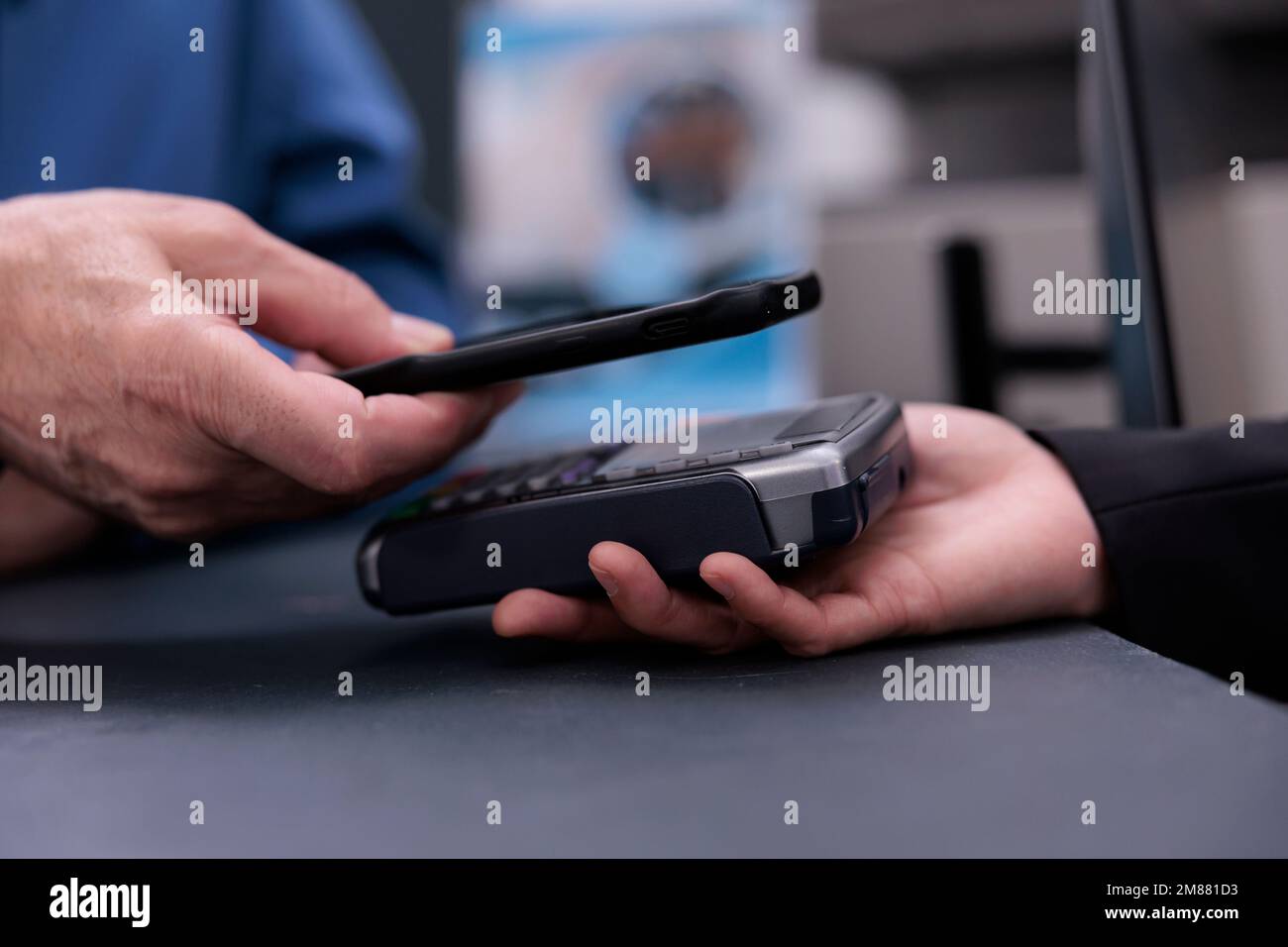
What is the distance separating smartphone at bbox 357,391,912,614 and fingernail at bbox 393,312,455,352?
0.08 meters

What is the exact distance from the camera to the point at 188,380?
1.27ft

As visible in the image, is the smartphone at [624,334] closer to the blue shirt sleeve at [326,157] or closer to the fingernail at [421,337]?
the fingernail at [421,337]

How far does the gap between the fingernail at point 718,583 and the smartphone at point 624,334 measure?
81mm

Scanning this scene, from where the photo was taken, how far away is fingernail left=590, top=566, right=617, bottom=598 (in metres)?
0.34

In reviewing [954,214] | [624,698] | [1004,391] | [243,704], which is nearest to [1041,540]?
[624,698]

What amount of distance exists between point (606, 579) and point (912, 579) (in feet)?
0.37

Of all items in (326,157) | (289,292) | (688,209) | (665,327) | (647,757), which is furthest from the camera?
(688,209)

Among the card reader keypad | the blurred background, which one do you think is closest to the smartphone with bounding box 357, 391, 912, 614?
the card reader keypad

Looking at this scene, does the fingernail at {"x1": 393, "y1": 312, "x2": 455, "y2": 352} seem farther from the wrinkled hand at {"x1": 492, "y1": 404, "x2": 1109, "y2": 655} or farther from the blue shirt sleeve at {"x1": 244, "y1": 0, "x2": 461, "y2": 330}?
the blue shirt sleeve at {"x1": 244, "y1": 0, "x2": 461, "y2": 330}

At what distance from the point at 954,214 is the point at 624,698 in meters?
1.81

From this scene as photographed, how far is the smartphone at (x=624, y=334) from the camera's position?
36 centimetres

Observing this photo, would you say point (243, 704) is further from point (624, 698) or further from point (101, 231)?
point (101, 231)

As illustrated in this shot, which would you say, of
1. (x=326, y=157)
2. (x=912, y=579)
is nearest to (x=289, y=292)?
(x=912, y=579)

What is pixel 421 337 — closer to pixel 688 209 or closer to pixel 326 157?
pixel 326 157
